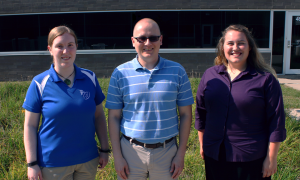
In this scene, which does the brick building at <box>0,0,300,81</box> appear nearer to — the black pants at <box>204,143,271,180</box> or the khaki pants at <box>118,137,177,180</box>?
the black pants at <box>204,143,271,180</box>

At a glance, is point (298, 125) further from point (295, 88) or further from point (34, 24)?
point (34, 24)

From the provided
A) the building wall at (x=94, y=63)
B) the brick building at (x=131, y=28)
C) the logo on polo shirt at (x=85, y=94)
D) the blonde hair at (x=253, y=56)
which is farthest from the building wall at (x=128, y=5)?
the logo on polo shirt at (x=85, y=94)

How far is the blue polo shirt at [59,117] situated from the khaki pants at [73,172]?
0.16 ft

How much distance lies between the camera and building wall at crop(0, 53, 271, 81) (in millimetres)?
10008

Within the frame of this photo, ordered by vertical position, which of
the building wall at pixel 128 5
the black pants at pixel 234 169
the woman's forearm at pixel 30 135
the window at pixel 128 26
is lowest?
the black pants at pixel 234 169

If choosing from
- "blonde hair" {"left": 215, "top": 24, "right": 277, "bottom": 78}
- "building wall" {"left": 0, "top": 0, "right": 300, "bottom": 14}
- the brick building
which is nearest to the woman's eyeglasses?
"blonde hair" {"left": 215, "top": 24, "right": 277, "bottom": 78}

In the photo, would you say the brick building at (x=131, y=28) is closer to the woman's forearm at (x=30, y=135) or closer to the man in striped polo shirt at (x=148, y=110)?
the man in striped polo shirt at (x=148, y=110)

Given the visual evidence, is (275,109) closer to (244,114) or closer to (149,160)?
(244,114)

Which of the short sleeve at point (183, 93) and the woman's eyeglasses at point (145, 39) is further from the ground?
the woman's eyeglasses at point (145, 39)

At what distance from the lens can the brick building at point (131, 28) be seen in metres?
9.70

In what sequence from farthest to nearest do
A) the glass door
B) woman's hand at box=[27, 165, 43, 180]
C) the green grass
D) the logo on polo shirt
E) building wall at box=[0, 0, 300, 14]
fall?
the glass door
building wall at box=[0, 0, 300, 14]
the green grass
the logo on polo shirt
woman's hand at box=[27, 165, 43, 180]

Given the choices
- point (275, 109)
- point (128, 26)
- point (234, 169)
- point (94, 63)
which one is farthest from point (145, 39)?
point (94, 63)

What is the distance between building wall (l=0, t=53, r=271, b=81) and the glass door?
282cm

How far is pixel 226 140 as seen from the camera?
2.31m
